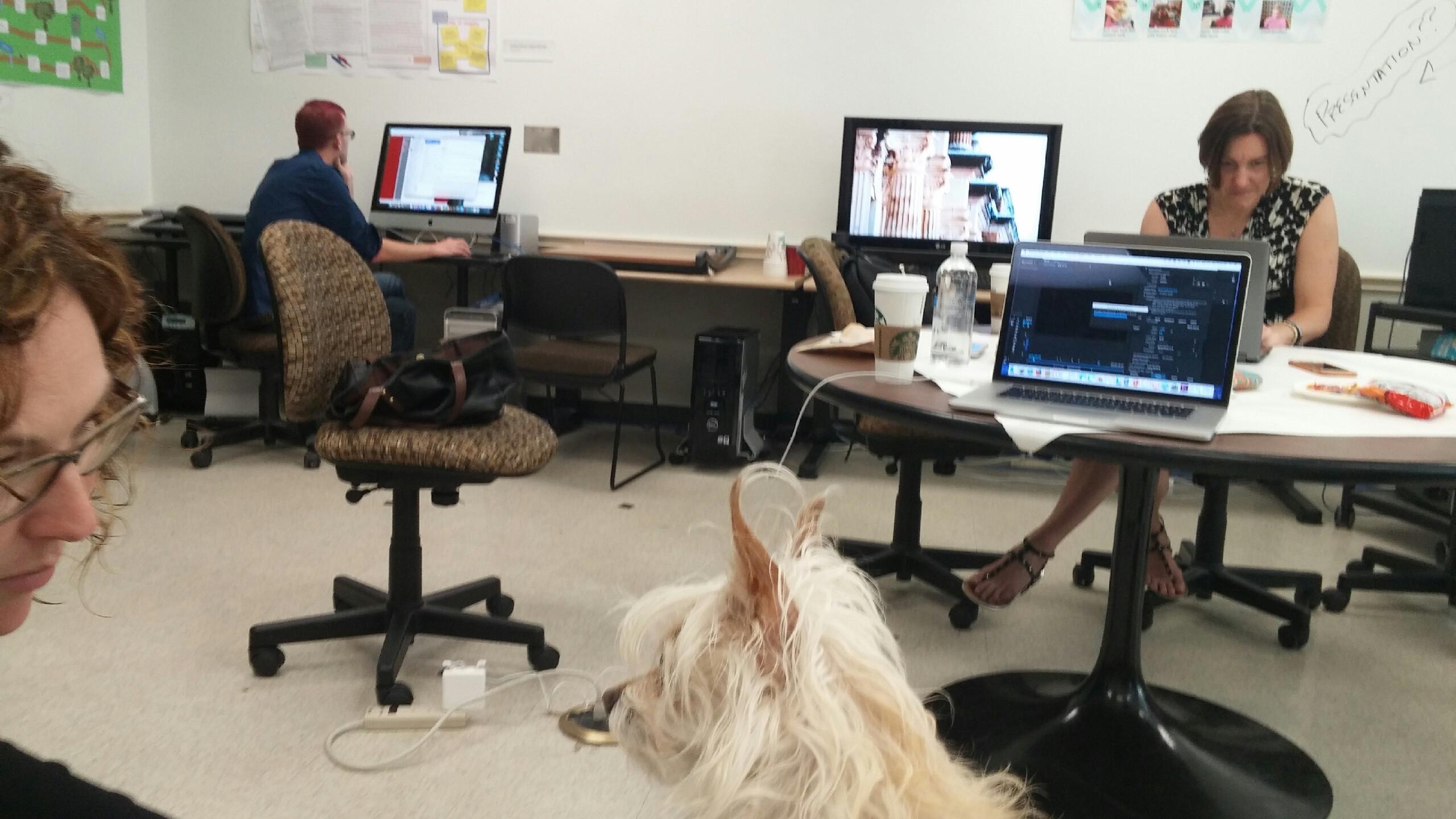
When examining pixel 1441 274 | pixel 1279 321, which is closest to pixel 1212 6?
pixel 1441 274

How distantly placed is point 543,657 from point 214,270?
2.17m

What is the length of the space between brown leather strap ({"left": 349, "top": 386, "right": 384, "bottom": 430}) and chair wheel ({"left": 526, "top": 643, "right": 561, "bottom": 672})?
57 cm

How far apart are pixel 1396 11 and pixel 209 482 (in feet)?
14.3

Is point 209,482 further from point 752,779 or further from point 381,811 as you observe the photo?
point 752,779

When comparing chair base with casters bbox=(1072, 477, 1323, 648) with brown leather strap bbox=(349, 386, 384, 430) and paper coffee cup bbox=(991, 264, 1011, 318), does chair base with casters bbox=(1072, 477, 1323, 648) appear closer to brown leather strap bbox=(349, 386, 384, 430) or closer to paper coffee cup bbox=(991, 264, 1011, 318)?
paper coffee cup bbox=(991, 264, 1011, 318)

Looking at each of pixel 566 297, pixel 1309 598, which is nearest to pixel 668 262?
pixel 566 297

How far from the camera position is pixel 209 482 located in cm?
336

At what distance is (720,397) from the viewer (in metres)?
3.70

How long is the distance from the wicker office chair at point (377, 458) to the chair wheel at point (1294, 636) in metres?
1.67

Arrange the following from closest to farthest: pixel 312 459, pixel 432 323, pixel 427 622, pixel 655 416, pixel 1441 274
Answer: pixel 427 622
pixel 1441 274
pixel 312 459
pixel 655 416
pixel 432 323

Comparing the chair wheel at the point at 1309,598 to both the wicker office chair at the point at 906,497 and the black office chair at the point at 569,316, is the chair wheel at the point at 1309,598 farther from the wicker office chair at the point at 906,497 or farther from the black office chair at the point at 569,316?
the black office chair at the point at 569,316

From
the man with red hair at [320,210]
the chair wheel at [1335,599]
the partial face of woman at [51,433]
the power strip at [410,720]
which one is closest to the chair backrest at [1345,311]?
the chair wheel at [1335,599]

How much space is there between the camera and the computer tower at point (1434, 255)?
3.29 meters

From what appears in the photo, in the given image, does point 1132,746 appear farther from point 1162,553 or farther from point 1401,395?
point 1162,553
